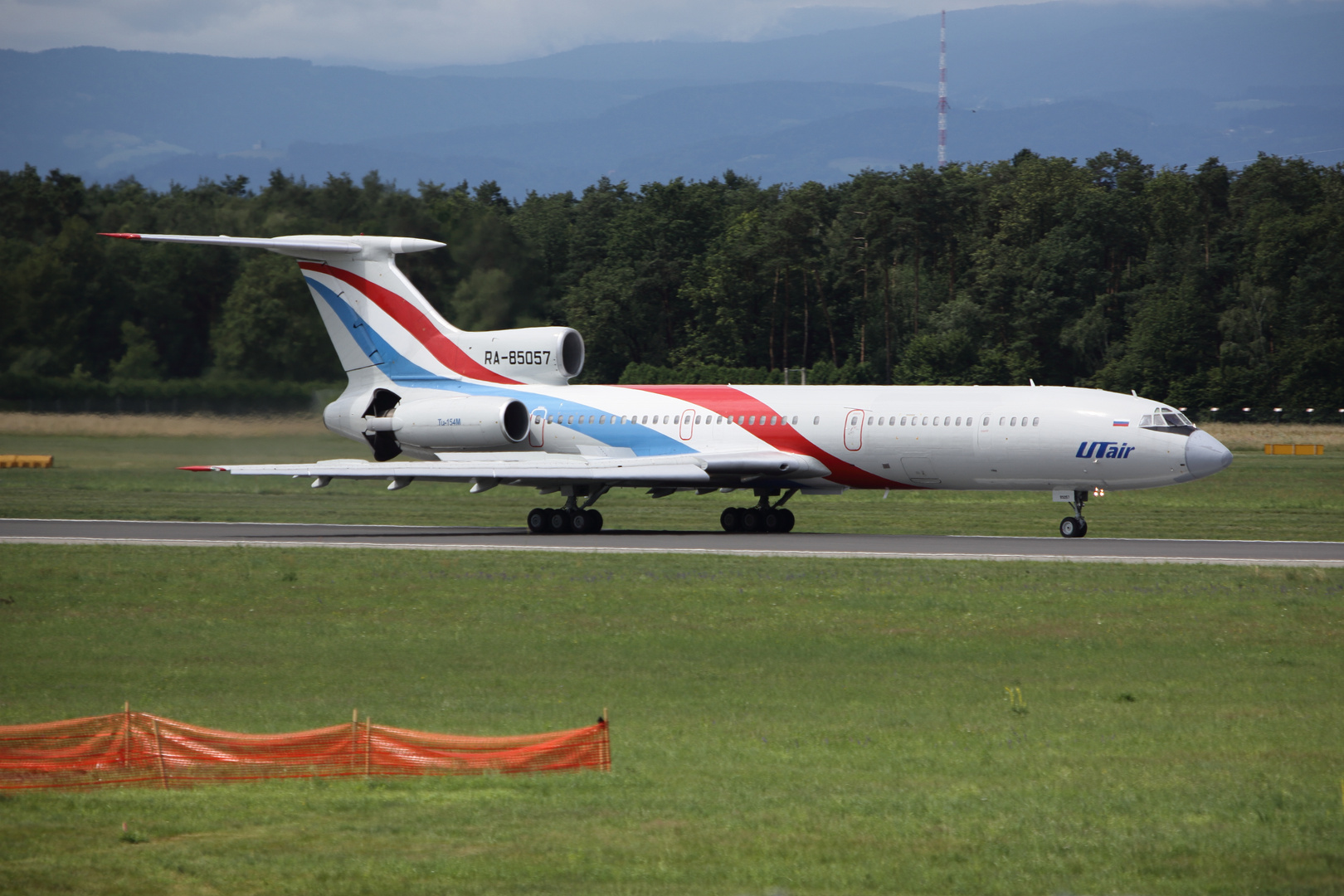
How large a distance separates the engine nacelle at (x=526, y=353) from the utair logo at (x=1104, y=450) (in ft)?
47.4

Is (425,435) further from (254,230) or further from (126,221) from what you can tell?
(126,221)

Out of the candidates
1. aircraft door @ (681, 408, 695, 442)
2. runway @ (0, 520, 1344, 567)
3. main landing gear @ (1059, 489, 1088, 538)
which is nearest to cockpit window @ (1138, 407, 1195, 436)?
main landing gear @ (1059, 489, 1088, 538)

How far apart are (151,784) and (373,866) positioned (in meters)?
3.16

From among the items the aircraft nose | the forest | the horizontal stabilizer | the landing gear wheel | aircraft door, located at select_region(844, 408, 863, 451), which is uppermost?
the forest

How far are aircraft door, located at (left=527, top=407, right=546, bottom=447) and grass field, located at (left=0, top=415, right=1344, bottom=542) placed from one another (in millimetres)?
3304

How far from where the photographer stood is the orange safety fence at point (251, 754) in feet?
38.9

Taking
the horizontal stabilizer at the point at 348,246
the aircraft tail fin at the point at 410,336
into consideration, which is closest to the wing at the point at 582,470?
the aircraft tail fin at the point at 410,336

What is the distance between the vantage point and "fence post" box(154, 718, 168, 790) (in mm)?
11771

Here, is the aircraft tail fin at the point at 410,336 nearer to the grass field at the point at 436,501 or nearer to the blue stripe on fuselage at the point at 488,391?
the blue stripe on fuselage at the point at 488,391

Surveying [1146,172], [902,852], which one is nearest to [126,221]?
[902,852]

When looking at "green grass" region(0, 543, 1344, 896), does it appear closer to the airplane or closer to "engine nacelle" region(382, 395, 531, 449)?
the airplane

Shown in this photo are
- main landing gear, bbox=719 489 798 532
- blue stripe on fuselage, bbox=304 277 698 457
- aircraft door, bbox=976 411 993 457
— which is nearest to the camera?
aircraft door, bbox=976 411 993 457

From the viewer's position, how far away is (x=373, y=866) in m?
9.48

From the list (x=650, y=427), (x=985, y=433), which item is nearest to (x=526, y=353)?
(x=650, y=427)
